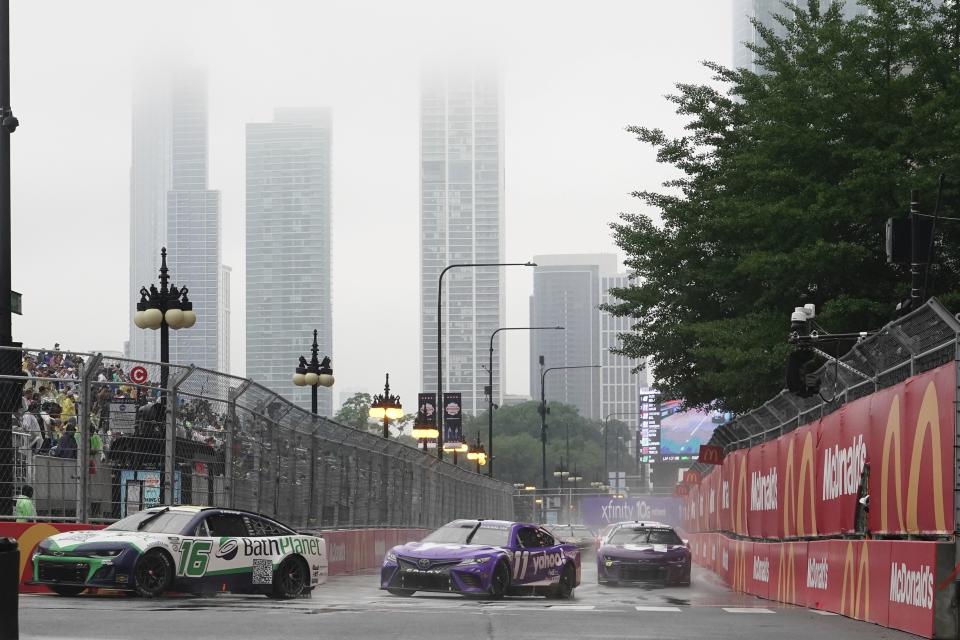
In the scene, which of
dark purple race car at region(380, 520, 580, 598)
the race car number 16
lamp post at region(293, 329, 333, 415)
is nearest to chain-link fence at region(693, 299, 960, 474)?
dark purple race car at region(380, 520, 580, 598)

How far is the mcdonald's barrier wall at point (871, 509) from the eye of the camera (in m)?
13.6

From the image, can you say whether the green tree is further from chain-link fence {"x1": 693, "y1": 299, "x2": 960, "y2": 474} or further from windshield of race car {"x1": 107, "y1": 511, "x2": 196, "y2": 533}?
windshield of race car {"x1": 107, "y1": 511, "x2": 196, "y2": 533}

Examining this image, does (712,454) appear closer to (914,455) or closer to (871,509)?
(871,509)

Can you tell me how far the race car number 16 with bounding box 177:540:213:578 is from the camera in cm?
1877

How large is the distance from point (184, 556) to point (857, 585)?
786cm

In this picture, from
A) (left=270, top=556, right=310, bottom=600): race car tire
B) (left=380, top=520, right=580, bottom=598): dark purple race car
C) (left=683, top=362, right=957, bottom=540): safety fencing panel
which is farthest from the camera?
(left=380, top=520, right=580, bottom=598): dark purple race car

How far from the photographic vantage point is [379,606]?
18016mm

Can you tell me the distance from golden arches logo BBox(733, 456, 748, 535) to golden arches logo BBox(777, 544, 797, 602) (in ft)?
20.8

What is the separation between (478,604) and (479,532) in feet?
11.8

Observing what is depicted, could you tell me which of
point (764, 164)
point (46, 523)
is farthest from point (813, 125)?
point (46, 523)

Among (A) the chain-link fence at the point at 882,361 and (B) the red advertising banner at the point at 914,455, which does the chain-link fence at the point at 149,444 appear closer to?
(A) the chain-link fence at the point at 882,361

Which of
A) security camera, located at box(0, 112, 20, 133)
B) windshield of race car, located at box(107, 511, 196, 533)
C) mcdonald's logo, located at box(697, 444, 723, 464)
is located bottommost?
windshield of race car, located at box(107, 511, 196, 533)

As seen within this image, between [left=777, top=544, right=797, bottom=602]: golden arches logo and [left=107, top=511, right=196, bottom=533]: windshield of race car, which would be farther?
[left=777, top=544, right=797, bottom=602]: golden arches logo

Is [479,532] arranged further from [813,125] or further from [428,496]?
[428,496]
